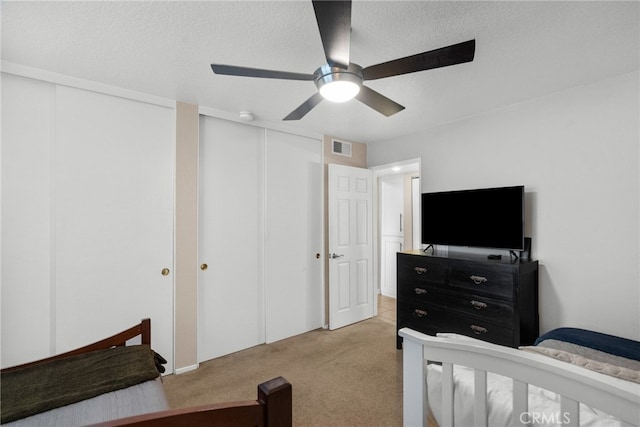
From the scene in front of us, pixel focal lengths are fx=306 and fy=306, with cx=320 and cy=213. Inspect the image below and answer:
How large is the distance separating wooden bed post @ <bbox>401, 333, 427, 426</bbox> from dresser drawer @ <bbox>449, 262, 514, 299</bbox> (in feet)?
5.34

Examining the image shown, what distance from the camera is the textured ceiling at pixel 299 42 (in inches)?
62.9

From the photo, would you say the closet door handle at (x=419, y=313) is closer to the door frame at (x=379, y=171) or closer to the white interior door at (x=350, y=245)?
the white interior door at (x=350, y=245)

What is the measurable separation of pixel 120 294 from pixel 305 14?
2.50 m

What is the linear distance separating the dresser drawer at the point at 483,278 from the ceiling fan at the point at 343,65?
1.59 metres

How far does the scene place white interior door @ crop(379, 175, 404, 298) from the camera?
17.4ft

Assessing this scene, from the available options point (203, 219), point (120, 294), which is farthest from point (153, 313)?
point (203, 219)

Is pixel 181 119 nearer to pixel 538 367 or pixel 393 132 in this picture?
pixel 393 132

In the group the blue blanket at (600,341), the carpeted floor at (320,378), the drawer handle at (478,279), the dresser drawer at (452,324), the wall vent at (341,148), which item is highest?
the wall vent at (341,148)

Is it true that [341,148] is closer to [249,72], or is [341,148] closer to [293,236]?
[293,236]

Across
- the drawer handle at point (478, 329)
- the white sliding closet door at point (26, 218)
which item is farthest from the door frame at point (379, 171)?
the white sliding closet door at point (26, 218)

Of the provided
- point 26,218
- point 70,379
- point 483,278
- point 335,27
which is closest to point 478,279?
point 483,278

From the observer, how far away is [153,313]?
8.79 feet

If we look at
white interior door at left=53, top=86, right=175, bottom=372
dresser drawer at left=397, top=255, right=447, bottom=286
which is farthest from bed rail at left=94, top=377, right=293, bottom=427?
dresser drawer at left=397, top=255, right=447, bottom=286

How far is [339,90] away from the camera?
1.73 metres
